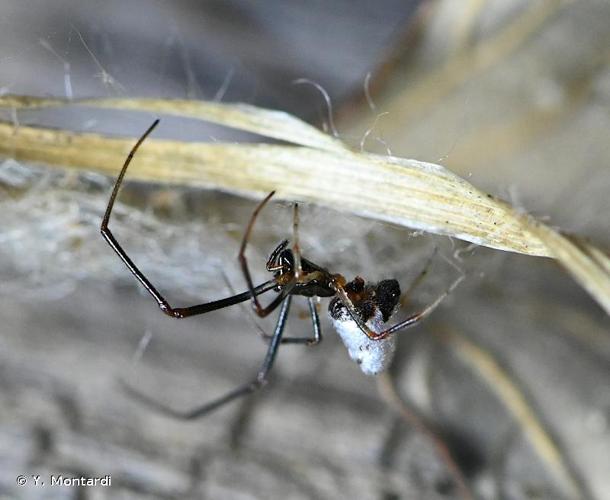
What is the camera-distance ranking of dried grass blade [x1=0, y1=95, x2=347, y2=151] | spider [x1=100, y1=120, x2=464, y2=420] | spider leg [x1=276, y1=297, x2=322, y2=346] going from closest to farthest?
1. dried grass blade [x1=0, y1=95, x2=347, y2=151]
2. spider [x1=100, y1=120, x2=464, y2=420]
3. spider leg [x1=276, y1=297, x2=322, y2=346]

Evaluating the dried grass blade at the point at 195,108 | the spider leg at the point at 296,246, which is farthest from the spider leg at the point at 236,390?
the dried grass blade at the point at 195,108

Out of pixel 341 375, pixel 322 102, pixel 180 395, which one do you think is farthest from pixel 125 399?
pixel 322 102

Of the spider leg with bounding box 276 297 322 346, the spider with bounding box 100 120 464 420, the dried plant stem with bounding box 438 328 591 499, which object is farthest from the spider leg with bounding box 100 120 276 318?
the dried plant stem with bounding box 438 328 591 499

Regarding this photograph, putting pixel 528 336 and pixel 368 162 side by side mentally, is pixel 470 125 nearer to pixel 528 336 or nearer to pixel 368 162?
pixel 528 336

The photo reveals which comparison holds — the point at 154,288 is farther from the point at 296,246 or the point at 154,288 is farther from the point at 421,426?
the point at 421,426

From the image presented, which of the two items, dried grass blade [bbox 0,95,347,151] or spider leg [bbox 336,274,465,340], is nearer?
dried grass blade [bbox 0,95,347,151]

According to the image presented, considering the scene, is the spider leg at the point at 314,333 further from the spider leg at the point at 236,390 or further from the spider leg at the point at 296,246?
the spider leg at the point at 296,246

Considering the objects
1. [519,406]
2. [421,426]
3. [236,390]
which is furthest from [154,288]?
[519,406]

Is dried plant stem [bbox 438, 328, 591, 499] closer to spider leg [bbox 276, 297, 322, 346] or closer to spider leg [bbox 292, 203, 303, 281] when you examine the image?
spider leg [bbox 276, 297, 322, 346]
